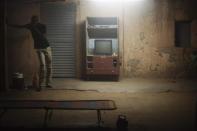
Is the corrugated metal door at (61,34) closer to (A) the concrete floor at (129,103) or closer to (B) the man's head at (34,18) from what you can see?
(A) the concrete floor at (129,103)

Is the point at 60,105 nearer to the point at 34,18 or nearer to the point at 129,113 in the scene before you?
the point at 129,113

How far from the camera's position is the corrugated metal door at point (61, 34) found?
15.0 m

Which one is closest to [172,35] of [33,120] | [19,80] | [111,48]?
[111,48]

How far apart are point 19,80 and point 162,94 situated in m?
4.29

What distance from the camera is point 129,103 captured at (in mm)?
10719

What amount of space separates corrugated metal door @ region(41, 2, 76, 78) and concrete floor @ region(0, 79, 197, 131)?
0.71 m

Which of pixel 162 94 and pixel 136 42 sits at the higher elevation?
pixel 136 42

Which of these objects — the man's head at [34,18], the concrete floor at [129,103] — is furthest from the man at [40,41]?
the concrete floor at [129,103]

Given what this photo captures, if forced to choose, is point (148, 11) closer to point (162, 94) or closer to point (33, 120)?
point (162, 94)

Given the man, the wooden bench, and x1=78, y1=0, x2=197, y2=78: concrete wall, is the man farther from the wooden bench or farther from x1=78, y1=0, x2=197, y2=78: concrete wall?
the wooden bench

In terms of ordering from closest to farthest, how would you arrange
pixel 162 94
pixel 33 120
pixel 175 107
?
pixel 33 120, pixel 175 107, pixel 162 94

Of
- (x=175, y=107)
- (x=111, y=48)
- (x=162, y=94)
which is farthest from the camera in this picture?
(x=111, y=48)

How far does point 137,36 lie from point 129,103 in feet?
15.7

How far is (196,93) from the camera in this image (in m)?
12.1
